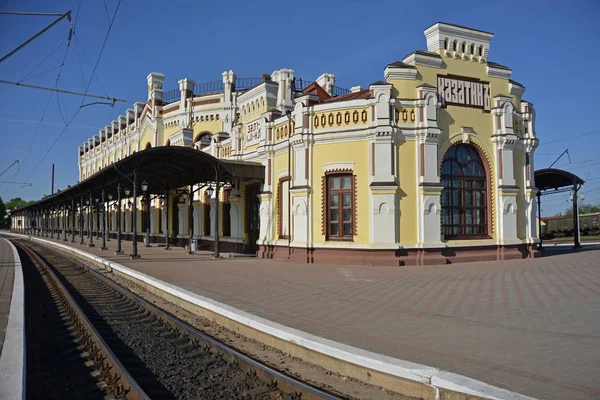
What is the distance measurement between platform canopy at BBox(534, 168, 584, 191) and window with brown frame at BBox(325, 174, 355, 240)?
1239 centimetres

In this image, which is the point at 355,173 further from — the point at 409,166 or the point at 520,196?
the point at 520,196

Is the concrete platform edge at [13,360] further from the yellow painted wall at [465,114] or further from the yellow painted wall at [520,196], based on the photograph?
the yellow painted wall at [520,196]

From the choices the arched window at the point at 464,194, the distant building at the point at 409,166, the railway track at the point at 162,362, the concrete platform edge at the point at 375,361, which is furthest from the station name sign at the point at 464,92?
the railway track at the point at 162,362

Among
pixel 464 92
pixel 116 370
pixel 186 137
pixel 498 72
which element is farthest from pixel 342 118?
pixel 186 137

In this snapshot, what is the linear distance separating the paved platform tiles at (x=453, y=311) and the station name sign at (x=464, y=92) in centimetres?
669

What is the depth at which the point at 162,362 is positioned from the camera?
20.0 ft

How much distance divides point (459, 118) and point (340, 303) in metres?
11.6

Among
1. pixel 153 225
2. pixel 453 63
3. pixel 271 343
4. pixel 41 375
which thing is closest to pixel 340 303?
pixel 271 343

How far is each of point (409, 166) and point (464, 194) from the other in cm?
295

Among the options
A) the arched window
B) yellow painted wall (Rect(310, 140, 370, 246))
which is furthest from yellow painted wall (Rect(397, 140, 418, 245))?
the arched window

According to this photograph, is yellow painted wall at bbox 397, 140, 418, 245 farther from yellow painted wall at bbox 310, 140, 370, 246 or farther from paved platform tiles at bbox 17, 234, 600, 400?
paved platform tiles at bbox 17, 234, 600, 400

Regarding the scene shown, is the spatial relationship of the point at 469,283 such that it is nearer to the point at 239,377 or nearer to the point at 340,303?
the point at 340,303

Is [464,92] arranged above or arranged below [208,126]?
below

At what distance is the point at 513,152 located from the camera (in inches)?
746
